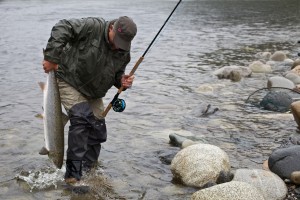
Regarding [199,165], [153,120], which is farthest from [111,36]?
[153,120]

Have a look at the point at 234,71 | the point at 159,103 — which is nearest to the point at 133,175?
the point at 159,103

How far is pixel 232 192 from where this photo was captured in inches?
200

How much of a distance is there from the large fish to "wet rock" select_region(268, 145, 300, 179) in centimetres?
289

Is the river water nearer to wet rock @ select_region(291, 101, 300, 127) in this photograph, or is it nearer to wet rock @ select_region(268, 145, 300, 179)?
wet rock @ select_region(291, 101, 300, 127)

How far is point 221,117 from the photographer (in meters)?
9.13

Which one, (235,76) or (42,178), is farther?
(235,76)

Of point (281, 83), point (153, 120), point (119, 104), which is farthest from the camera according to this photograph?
point (281, 83)

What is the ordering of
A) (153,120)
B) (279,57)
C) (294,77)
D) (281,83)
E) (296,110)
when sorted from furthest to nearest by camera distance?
(279,57), (294,77), (281,83), (153,120), (296,110)

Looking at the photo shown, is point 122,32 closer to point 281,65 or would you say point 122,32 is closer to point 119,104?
point 119,104

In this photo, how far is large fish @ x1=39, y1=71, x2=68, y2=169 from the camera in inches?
203

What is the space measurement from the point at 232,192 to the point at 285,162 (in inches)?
50.0

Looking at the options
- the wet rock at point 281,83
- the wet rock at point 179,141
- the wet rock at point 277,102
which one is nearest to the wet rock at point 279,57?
the wet rock at point 281,83

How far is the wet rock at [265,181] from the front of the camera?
5.44 metres

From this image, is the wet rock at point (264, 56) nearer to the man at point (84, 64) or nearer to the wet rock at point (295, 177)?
the wet rock at point (295, 177)
